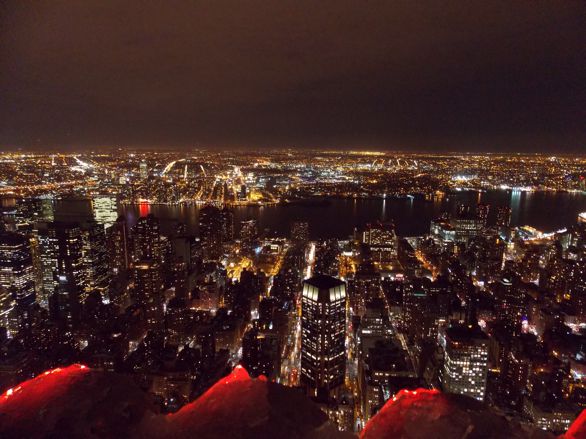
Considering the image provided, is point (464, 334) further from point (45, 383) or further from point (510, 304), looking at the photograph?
point (45, 383)

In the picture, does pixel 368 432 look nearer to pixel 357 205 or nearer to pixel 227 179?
pixel 357 205

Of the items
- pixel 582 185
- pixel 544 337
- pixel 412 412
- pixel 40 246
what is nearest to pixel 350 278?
pixel 544 337

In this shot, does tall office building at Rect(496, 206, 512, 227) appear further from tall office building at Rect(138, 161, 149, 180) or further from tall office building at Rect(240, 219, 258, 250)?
tall office building at Rect(138, 161, 149, 180)

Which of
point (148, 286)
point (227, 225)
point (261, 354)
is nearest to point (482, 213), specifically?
point (227, 225)

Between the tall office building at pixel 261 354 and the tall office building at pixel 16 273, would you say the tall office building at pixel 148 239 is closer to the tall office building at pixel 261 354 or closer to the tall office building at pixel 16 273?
the tall office building at pixel 16 273

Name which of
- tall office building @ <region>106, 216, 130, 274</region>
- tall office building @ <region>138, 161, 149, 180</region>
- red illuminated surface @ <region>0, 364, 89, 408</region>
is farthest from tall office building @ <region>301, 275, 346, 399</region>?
tall office building @ <region>138, 161, 149, 180</region>

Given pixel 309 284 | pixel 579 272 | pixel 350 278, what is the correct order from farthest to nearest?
pixel 350 278 → pixel 579 272 → pixel 309 284

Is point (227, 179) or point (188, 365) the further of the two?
point (227, 179)
